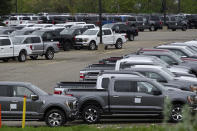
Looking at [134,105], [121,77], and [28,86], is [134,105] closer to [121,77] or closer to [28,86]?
[121,77]

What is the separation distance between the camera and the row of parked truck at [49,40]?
3631cm

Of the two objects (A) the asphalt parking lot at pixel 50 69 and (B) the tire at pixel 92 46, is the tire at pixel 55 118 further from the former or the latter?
(B) the tire at pixel 92 46

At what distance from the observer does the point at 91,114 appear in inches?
653

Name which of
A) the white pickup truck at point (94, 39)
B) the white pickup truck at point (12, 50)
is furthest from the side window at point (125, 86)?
the white pickup truck at point (94, 39)

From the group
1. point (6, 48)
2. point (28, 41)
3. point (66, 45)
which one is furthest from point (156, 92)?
point (66, 45)

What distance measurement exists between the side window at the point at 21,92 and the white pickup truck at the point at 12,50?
19725 mm

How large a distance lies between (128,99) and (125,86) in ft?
1.35

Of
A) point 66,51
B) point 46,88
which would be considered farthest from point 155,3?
point 46,88

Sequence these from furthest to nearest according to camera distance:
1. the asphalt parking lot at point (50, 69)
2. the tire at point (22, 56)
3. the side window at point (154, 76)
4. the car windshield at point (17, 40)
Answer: the car windshield at point (17, 40), the tire at point (22, 56), the asphalt parking lot at point (50, 69), the side window at point (154, 76)

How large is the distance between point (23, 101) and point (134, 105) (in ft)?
10.5

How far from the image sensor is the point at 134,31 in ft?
187

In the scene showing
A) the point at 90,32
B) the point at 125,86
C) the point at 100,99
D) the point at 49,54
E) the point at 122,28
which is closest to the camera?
the point at 100,99

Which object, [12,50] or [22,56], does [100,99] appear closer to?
[12,50]

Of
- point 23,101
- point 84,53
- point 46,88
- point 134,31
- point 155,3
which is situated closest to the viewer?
point 23,101
